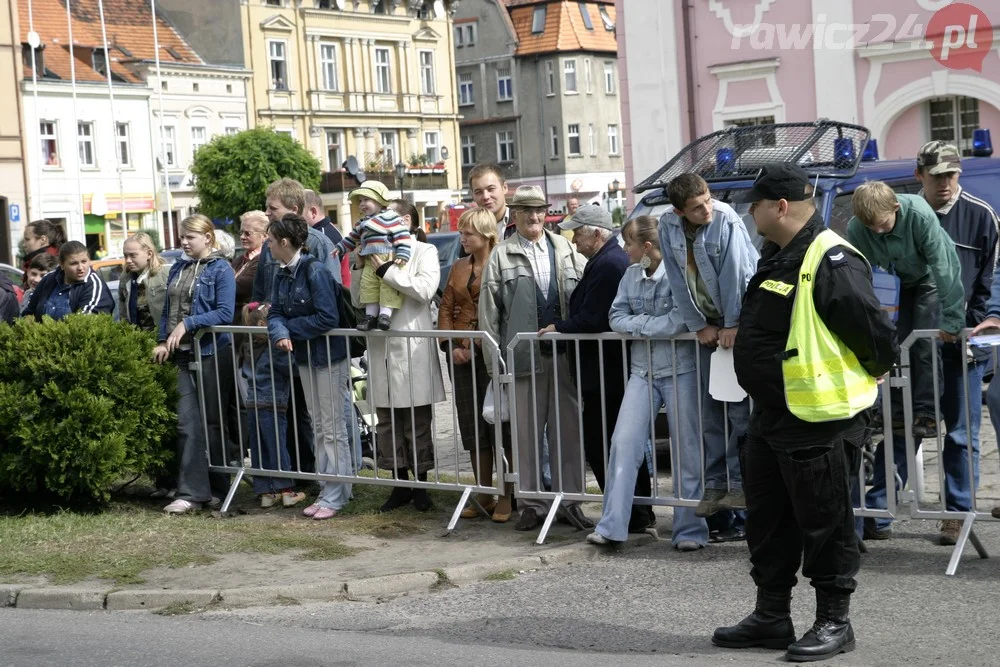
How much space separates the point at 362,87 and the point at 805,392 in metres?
68.1

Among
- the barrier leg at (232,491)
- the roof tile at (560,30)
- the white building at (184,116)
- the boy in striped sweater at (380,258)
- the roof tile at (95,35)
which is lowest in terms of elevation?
the barrier leg at (232,491)

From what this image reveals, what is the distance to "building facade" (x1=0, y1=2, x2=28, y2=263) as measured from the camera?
52500 mm

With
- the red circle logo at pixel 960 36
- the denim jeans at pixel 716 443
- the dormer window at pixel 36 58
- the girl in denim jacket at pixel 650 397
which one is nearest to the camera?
the denim jeans at pixel 716 443

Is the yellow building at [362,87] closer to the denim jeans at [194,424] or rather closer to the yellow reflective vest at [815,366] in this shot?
Result: the denim jeans at [194,424]

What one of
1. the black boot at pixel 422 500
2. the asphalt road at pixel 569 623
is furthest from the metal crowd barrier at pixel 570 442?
the black boot at pixel 422 500

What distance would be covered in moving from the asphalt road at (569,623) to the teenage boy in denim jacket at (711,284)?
0.46 m

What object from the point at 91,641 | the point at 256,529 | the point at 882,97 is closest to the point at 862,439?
the point at 91,641

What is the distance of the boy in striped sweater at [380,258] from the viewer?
29.1 feet

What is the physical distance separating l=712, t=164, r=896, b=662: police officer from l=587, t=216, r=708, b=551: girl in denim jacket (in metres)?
1.82

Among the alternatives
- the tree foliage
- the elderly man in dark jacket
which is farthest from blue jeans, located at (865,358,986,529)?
the tree foliage

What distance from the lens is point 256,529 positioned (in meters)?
8.82

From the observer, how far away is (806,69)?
79.8ft

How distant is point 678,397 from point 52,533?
12.7 feet
